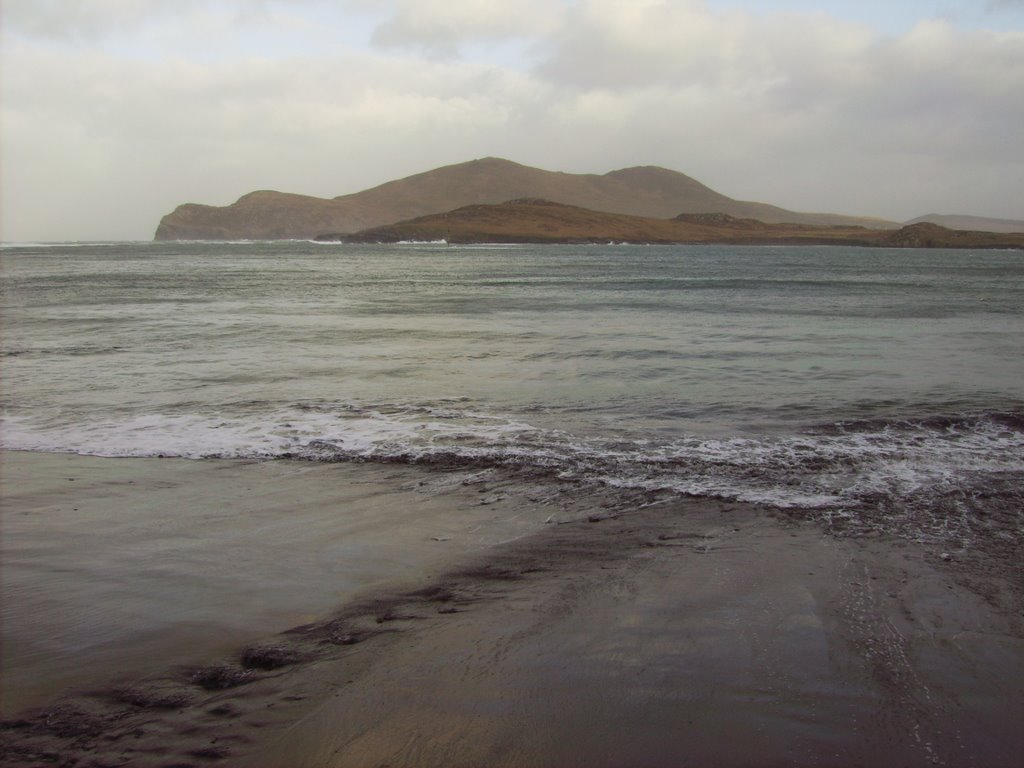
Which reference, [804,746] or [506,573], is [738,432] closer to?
[506,573]

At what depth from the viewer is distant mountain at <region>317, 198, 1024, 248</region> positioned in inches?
5000

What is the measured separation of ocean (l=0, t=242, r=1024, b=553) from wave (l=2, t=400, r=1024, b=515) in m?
0.03

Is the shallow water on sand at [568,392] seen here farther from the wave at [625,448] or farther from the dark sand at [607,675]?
the dark sand at [607,675]

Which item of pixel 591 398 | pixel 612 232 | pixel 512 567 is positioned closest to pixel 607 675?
pixel 512 567

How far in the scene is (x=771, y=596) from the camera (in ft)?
14.2

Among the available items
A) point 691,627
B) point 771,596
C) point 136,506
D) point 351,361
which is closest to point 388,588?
point 691,627

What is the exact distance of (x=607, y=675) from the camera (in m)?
3.47

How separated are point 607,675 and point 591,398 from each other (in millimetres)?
6959

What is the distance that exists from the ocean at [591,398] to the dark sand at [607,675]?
1477 millimetres

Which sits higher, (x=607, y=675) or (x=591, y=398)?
(x=591, y=398)

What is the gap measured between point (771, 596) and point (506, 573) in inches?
65.1

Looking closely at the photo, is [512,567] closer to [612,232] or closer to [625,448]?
[625,448]

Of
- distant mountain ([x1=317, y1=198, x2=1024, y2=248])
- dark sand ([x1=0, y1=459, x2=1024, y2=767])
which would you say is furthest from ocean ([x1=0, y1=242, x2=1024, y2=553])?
distant mountain ([x1=317, y1=198, x2=1024, y2=248])

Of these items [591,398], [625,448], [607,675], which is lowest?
[607,675]
